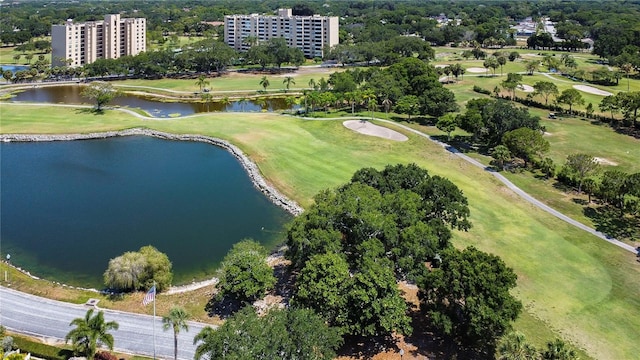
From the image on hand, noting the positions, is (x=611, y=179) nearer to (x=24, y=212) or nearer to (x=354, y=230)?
(x=354, y=230)

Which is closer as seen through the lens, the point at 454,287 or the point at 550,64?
the point at 454,287

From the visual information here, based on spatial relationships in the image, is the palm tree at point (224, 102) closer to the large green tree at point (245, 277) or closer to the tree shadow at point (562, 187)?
the tree shadow at point (562, 187)

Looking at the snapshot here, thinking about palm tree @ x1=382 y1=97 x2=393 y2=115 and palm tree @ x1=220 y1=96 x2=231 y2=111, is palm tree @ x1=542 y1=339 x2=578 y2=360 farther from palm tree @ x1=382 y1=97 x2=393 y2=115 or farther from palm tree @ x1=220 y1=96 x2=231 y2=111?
palm tree @ x1=220 y1=96 x2=231 y2=111

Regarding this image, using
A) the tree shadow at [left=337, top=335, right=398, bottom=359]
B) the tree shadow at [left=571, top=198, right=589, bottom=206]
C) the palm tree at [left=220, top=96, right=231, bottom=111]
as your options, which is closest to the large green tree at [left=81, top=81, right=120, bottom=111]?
the palm tree at [left=220, top=96, right=231, bottom=111]

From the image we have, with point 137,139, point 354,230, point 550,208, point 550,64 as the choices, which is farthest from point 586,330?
point 550,64

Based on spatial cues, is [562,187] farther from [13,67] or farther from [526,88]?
[13,67]

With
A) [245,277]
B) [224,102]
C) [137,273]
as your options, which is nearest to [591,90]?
[224,102]
